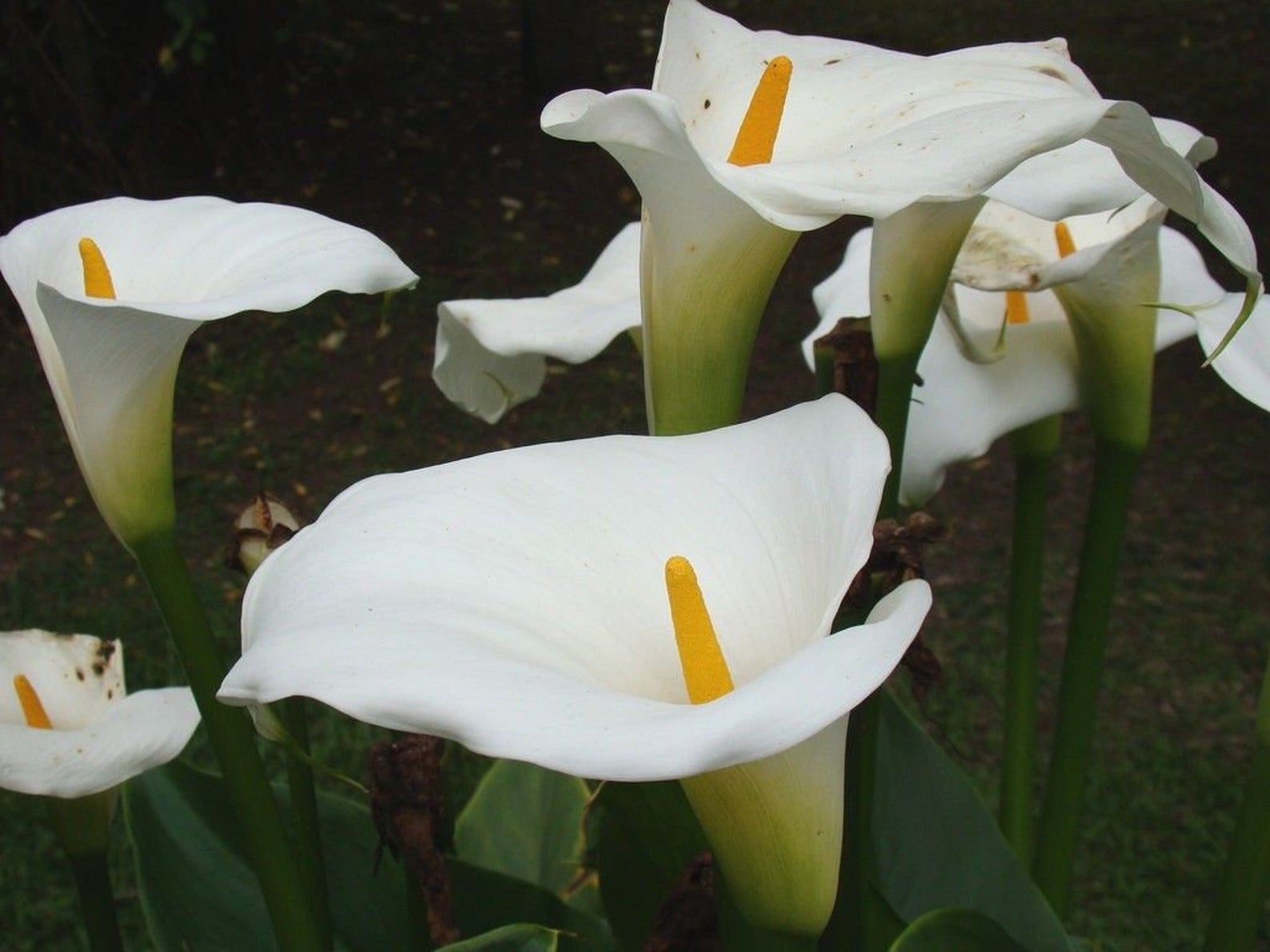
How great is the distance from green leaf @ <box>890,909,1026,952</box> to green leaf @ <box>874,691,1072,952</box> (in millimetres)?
87

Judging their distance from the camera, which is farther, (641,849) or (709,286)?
(641,849)

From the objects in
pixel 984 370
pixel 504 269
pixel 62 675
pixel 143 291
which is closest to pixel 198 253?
pixel 143 291

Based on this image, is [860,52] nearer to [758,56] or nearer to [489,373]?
[758,56]

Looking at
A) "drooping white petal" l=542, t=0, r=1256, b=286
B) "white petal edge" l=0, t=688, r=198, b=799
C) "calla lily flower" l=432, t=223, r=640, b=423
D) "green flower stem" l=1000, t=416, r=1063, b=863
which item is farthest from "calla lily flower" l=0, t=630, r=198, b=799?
"green flower stem" l=1000, t=416, r=1063, b=863

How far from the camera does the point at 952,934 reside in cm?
56

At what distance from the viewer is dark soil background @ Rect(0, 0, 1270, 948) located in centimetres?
176

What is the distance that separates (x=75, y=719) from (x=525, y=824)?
0.86 ft

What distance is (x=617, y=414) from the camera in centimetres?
233

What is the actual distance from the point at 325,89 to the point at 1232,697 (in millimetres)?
2602

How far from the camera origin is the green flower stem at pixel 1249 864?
1.82 ft

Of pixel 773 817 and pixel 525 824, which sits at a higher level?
pixel 773 817

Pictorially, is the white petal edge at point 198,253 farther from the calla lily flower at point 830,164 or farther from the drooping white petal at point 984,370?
the drooping white petal at point 984,370

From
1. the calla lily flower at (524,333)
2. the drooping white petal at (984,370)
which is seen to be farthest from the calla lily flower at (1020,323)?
the calla lily flower at (524,333)

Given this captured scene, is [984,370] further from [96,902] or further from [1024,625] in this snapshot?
[96,902]
